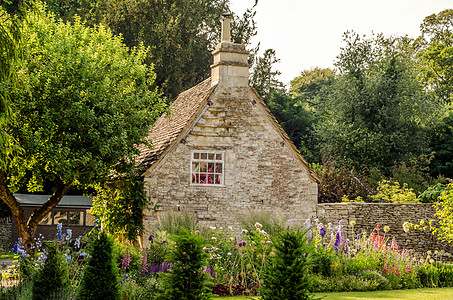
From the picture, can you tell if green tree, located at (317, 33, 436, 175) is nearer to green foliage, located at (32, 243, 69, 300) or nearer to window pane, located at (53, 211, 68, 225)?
window pane, located at (53, 211, 68, 225)

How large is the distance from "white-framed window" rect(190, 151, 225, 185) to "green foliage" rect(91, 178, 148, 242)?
1.76 m

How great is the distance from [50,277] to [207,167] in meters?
8.68

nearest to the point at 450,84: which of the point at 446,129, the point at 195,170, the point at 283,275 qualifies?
the point at 446,129

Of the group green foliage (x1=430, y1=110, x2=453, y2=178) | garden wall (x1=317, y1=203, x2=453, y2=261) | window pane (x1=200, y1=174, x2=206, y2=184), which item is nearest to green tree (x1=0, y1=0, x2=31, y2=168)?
window pane (x1=200, y1=174, x2=206, y2=184)

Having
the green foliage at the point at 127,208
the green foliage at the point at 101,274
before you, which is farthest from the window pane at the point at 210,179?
the green foliage at the point at 101,274

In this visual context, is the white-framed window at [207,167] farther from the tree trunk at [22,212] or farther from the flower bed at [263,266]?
the tree trunk at [22,212]

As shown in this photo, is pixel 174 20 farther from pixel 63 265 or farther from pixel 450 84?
pixel 63 265

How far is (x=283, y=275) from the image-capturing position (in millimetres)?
6973

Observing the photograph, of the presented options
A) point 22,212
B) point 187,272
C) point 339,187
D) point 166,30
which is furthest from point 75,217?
point 187,272

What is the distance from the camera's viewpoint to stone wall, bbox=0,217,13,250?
2811cm

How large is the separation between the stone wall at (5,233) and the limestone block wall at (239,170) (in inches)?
613

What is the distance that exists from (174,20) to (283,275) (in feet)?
88.7

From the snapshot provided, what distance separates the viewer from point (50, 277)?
8758mm

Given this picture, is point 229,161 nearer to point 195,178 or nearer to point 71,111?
point 195,178
